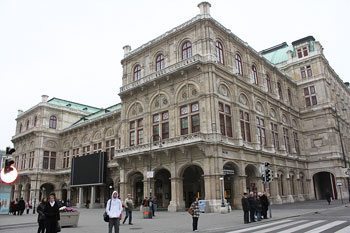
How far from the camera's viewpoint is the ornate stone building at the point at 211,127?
2905cm

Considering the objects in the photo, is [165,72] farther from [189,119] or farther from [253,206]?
[253,206]

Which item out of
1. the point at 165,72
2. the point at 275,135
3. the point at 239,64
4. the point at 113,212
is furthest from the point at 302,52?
the point at 113,212

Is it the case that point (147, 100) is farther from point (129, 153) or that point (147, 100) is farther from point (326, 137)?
point (326, 137)

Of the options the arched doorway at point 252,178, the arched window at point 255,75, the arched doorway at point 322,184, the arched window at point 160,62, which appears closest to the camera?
the arched doorway at point 252,178

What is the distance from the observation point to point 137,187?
36188 millimetres

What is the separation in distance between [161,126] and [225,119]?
6.95 meters

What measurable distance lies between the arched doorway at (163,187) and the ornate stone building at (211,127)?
11cm

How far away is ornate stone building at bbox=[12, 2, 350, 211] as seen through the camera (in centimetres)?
2905

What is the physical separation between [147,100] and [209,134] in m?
10.1

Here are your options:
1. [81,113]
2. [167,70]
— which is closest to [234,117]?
[167,70]

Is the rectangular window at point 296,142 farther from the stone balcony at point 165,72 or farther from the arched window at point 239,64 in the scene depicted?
the stone balcony at point 165,72

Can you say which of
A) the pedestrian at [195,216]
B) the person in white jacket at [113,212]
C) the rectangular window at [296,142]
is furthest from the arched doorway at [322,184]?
the person in white jacket at [113,212]

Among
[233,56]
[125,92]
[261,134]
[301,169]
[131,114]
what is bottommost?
[301,169]

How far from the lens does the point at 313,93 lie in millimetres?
47250
